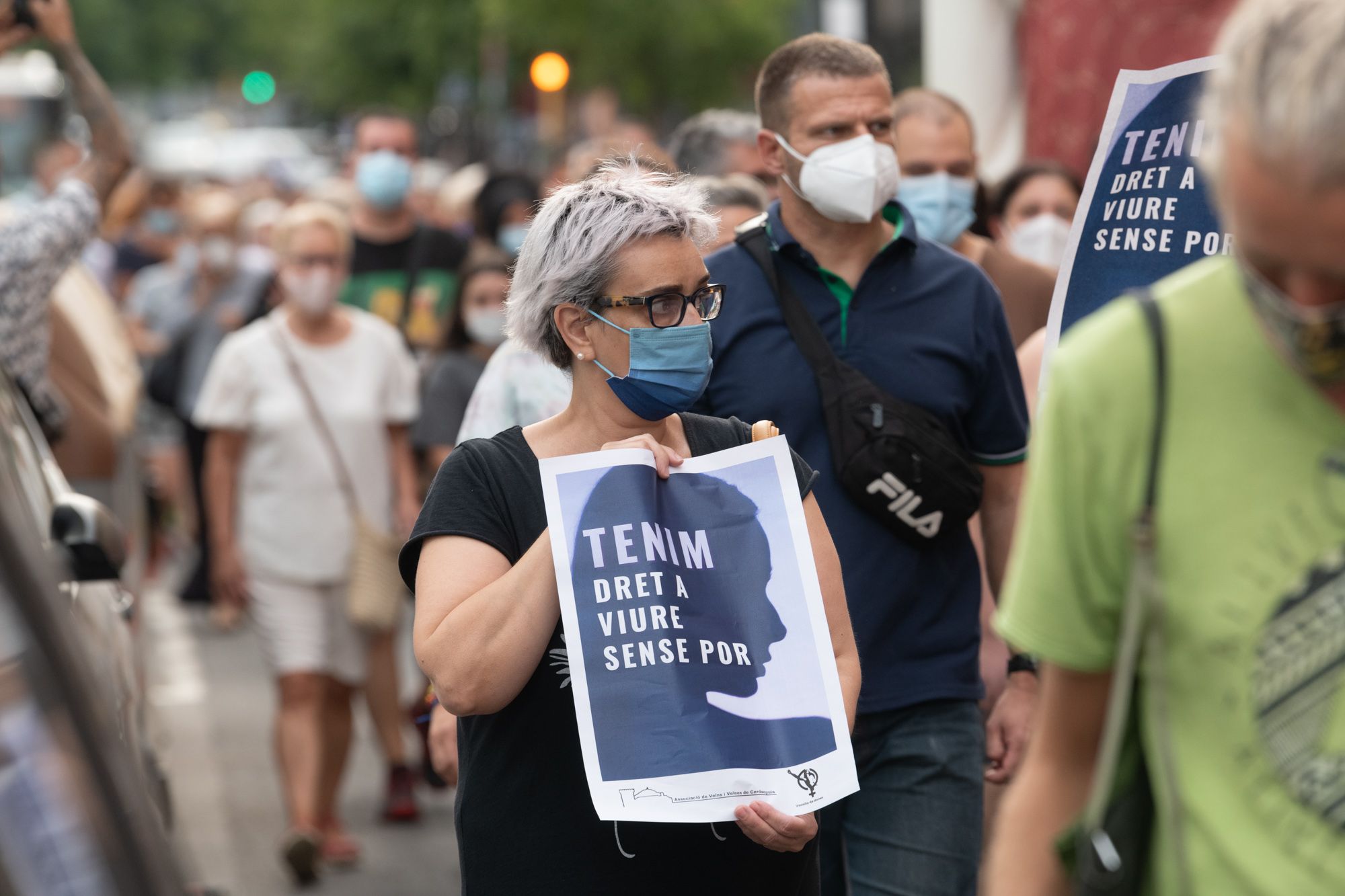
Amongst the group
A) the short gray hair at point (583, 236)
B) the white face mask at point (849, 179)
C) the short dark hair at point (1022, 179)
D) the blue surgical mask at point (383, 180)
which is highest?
the short gray hair at point (583, 236)

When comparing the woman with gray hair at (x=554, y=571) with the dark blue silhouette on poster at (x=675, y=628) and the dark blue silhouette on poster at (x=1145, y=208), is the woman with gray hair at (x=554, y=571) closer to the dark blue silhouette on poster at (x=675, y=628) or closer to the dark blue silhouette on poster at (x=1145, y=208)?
the dark blue silhouette on poster at (x=675, y=628)

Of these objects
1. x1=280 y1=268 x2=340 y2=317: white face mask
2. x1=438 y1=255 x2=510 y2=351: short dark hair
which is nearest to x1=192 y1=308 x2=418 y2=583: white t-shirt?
x1=280 y1=268 x2=340 y2=317: white face mask

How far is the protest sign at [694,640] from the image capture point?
2990 millimetres

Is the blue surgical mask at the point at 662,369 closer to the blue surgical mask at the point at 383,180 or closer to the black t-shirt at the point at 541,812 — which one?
the black t-shirt at the point at 541,812

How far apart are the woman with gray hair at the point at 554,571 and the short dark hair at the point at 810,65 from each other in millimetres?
1225

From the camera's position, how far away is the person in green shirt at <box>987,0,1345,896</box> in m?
1.89

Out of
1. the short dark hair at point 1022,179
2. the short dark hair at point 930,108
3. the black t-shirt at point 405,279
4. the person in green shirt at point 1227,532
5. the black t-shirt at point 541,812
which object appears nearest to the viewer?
the person in green shirt at point 1227,532

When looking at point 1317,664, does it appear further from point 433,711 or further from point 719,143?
point 719,143

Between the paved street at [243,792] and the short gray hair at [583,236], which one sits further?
the paved street at [243,792]

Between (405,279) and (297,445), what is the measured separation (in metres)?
1.74

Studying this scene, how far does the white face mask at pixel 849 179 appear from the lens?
14.0 ft

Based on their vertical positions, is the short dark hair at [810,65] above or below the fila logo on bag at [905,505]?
above

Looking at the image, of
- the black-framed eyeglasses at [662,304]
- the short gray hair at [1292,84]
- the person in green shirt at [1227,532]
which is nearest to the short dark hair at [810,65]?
the black-framed eyeglasses at [662,304]

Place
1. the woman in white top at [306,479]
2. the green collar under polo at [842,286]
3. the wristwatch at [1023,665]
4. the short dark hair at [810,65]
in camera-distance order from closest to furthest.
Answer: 1. the green collar under polo at [842,286]
2. the wristwatch at [1023,665]
3. the short dark hair at [810,65]
4. the woman in white top at [306,479]
